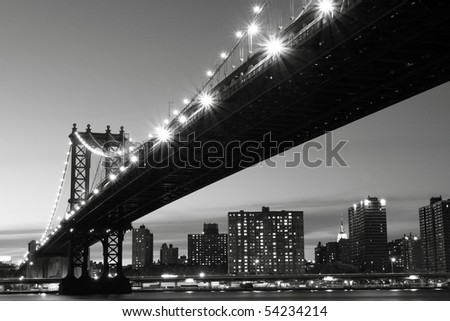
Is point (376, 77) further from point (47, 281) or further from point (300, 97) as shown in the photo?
point (47, 281)

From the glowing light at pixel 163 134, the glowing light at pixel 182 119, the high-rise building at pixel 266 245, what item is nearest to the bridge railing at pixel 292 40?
the glowing light at pixel 182 119

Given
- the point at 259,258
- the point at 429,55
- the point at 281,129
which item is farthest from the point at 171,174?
the point at 259,258

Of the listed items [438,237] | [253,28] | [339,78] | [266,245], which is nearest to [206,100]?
[253,28]

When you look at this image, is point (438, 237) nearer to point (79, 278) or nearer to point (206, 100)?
point (79, 278)

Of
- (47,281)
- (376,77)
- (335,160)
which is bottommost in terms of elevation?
(47,281)

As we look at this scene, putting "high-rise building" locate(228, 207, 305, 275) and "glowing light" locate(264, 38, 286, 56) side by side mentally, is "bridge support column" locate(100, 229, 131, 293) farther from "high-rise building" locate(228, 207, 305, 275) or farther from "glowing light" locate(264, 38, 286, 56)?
"high-rise building" locate(228, 207, 305, 275)

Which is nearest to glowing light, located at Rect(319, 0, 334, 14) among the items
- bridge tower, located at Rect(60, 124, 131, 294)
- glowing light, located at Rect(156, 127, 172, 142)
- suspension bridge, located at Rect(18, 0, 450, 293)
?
suspension bridge, located at Rect(18, 0, 450, 293)
